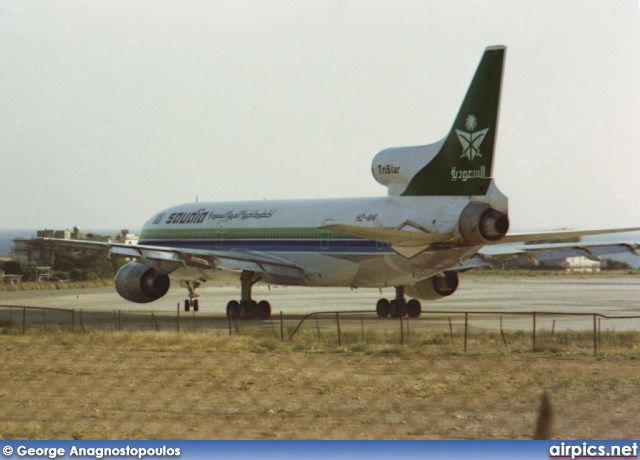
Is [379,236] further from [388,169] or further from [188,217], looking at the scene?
[188,217]

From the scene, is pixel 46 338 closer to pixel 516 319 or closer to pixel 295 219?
pixel 295 219

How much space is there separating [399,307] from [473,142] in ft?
34.2

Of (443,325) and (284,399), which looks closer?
(284,399)

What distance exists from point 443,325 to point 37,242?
13505 mm

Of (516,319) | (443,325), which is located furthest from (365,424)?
(516,319)

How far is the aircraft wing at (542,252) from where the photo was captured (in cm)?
3781

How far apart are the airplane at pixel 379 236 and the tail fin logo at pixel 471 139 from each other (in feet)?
0.10

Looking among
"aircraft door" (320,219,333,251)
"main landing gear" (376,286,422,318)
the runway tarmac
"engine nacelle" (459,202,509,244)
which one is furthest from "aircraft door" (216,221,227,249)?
"engine nacelle" (459,202,509,244)

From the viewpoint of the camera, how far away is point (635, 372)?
74.0 feet

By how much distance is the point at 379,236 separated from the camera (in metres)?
29.3

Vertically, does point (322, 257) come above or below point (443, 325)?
above

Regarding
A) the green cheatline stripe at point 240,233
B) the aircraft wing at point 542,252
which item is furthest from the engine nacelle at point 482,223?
the aircraft wing at point 542,252

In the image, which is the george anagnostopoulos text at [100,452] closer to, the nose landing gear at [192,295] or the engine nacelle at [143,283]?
the engine nacelle at [143,283]

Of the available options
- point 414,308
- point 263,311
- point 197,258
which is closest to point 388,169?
point 414,308
